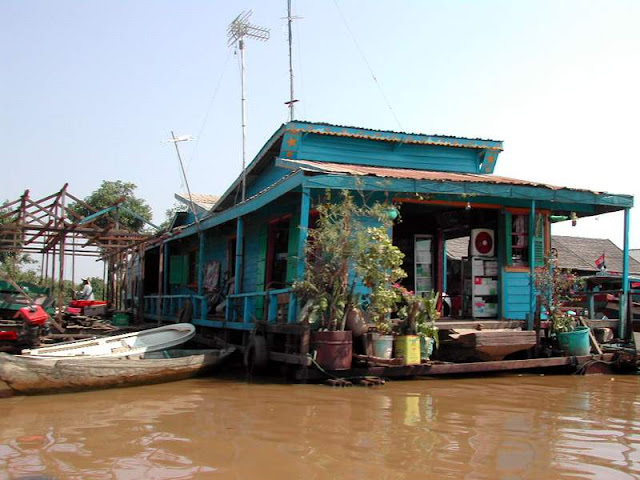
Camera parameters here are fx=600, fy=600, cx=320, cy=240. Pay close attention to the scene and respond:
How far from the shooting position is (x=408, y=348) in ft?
30.6

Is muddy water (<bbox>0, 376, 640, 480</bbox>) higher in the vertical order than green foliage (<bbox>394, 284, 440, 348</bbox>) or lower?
lower

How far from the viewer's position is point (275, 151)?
14.4m

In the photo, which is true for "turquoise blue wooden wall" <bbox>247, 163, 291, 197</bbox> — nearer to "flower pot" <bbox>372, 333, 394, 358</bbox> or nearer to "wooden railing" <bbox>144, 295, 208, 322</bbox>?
"wooden railing" <bbox>144, 295, 208, 322</bbox>

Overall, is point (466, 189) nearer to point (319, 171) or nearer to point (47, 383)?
point (319, 171)

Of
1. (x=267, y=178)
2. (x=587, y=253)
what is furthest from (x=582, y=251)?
(x=267, y=178)

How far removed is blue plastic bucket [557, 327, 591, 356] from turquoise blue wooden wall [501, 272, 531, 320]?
1372 millimetres

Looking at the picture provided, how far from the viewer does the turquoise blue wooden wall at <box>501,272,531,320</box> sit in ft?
39.1

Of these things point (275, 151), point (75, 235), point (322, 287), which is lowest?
point (322, 287)

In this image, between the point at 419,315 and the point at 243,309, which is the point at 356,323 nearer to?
the point at 419,315

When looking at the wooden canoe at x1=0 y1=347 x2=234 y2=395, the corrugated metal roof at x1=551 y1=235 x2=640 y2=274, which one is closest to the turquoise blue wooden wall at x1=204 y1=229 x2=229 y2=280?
the wooden canoe at x1=0 y1=347 x2=234 y2=395

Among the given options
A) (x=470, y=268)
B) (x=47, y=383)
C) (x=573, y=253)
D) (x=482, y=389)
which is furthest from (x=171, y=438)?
(x=573, y=253)

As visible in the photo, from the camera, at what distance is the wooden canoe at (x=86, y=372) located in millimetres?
8094

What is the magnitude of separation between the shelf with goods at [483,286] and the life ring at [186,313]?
7.22 m

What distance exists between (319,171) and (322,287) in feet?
6.28
